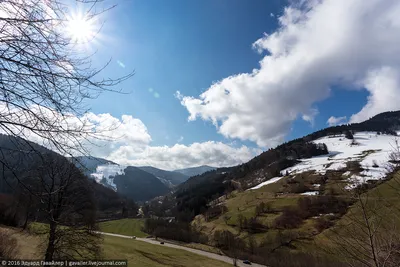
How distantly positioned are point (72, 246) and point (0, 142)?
47.7 ft

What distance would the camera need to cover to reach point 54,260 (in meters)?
13.6

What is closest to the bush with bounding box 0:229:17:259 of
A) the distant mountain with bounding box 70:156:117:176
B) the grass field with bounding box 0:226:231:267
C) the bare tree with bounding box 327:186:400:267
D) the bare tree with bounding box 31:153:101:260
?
the grass field with bounding box 0:226:231:267

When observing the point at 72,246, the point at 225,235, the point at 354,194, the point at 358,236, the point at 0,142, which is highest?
the point at 0,142

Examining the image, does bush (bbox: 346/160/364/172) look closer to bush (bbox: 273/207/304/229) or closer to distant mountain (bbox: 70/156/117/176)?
distant mountain (bbox: 70/156/117/176)

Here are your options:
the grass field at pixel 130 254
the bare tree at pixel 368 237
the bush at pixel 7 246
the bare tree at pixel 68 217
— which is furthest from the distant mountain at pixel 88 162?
the grass field at pixel 130 254

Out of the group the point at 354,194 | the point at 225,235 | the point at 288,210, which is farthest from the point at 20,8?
the point at 288,210

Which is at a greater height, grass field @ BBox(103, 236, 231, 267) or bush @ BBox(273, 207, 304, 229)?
bush @ BBox(273, 207, 304, 229)

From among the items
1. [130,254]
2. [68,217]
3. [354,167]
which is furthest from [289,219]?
[68,217]

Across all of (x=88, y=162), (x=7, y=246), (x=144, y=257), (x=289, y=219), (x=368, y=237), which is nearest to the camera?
(x=88, y=162)

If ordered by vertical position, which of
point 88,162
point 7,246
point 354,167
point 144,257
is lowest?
point 144,257

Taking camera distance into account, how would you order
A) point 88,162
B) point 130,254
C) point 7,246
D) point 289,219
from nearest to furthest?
point 88,162 < point 7,246 < point 130,254 < point 289,219

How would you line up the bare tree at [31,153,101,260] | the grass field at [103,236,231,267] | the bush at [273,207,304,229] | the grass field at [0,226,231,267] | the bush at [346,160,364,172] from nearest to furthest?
1. the bush at [346,160,364,172]
2. the bare tree at [31,153,101,260]
3. the grass field at [0,226,231,267]
4. the grass field at [103,236,231,267]
5. the bush at [273,207,304,229]

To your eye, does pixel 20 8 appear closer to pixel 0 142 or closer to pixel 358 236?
pixel 0 142

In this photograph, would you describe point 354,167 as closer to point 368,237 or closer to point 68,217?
point 368,237
